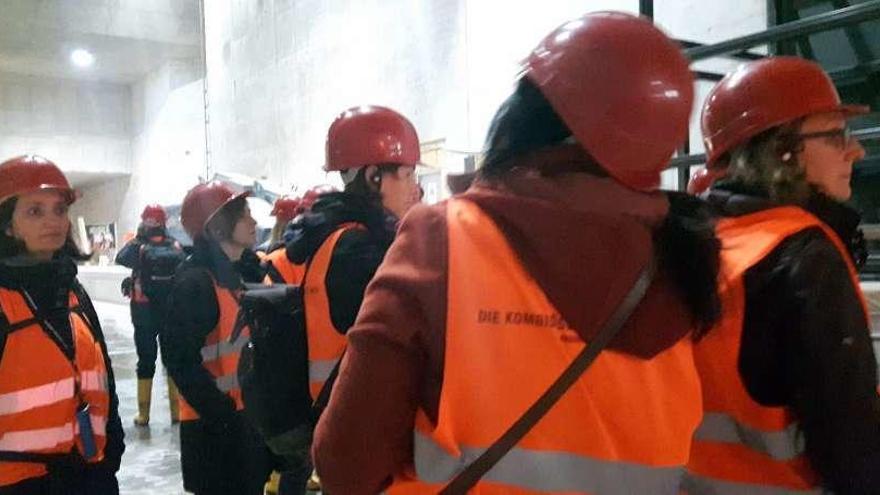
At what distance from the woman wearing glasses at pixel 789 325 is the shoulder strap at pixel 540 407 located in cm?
34

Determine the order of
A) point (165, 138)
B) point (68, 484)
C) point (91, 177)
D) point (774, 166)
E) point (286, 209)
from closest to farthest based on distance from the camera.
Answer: point (774, 166), point (68, 484), point (286, 209), point (165, 138), point (91, 177)

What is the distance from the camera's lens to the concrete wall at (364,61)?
242 inches

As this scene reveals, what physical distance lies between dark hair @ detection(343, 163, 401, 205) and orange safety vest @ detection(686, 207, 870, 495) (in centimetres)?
116

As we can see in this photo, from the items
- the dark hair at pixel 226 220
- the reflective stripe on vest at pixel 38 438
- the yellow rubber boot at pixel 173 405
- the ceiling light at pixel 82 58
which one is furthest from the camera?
the ceiling light at pixel 82 58

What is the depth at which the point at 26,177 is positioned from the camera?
250 cm

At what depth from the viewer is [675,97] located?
1.08m

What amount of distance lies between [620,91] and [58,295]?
1942 mm

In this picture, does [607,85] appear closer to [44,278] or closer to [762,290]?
[762,290]

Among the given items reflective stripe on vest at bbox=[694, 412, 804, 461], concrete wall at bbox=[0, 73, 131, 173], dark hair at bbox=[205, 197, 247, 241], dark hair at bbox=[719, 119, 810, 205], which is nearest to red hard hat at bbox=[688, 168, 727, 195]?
dark hair at bbox=[719, 119, 810, 205]

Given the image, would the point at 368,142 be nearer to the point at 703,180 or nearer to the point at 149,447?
the point at 703,180

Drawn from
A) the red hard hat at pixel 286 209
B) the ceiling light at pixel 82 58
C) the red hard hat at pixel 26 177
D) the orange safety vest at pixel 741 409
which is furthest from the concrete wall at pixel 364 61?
the ceiling light at pixel 82 58

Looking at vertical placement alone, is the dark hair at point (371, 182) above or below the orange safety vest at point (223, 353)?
above

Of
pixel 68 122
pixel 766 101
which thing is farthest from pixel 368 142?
pixel 68 122

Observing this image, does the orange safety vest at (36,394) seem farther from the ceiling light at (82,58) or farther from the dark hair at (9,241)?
the ceiling light at (82,58)
